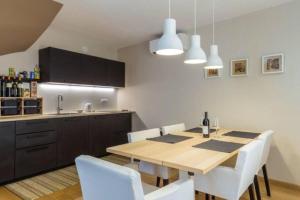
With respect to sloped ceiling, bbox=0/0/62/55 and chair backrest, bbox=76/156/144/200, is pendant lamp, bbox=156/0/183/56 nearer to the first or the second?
chair backrest, bbox=76/156/144/200

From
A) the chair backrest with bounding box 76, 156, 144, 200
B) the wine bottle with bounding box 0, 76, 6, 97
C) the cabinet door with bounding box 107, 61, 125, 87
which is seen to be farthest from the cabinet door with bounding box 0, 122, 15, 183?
the cabinet door with bounding box 107, 61, 125, 87

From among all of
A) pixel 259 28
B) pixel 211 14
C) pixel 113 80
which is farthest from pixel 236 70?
pixel 113 80

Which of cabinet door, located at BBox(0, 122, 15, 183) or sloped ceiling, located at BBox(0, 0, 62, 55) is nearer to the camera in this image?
sloped ceiling, located at BBox(0, 0, 62, 55)

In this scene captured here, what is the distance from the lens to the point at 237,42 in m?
3.12

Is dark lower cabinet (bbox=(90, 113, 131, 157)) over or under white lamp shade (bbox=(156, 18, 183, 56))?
under

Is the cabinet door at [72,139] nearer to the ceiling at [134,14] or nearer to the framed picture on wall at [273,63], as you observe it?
the ceiling at [134,14]

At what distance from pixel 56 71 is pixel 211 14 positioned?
8.53 feet

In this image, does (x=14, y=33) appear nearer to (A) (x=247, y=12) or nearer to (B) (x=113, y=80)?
(B) (x=113, y=80)

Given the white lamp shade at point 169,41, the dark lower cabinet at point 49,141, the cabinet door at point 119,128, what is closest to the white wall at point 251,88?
the cabinet door at point 119,128

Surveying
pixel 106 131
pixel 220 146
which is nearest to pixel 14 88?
pixel 106 131

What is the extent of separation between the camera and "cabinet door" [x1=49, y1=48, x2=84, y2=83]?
3.42 meters

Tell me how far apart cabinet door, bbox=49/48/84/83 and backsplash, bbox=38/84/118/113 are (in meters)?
0.37

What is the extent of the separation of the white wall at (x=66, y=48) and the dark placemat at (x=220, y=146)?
289cm

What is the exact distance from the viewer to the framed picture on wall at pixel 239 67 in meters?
3.04
